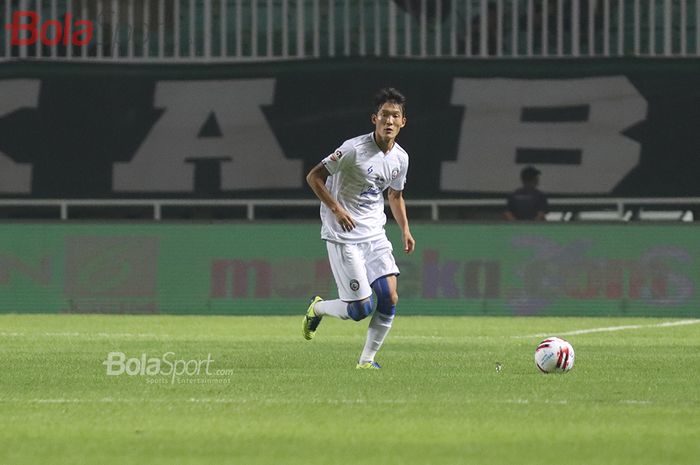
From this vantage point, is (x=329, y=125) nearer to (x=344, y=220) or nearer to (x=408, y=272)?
(x=408, y=272)

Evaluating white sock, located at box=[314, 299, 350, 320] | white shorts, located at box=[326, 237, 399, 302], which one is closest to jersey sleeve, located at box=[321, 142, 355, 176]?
white shorts, located at box=[326, 237, 399, 302]

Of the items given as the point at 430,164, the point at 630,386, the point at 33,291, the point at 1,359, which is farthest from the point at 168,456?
the point at 430,164

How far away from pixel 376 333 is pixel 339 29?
1049cm

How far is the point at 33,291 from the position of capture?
19.2m

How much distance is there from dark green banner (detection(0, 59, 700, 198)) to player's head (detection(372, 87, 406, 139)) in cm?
944

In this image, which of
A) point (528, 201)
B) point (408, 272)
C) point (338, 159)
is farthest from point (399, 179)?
point (528, 201)

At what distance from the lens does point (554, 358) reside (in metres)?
10.4

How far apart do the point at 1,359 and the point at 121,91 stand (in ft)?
31.4

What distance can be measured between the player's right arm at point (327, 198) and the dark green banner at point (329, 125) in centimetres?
933

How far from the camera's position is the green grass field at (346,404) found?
6.76m

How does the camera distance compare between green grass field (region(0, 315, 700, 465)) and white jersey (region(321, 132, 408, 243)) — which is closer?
green grass field (region(0, 315, 700, 465))

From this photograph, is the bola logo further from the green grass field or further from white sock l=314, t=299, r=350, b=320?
white sock l=314, t=299, r=350, b=320

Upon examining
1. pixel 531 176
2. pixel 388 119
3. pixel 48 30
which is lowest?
pixel 531 176

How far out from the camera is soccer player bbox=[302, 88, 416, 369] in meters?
11.0
